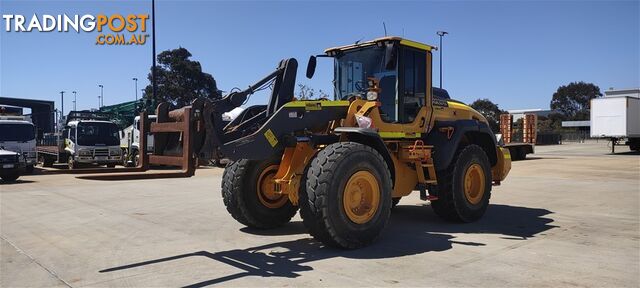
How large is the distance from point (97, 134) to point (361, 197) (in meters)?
19.7

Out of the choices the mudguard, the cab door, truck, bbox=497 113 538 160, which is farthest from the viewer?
truck, bbox=497 113 538 160

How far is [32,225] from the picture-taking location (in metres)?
8.82

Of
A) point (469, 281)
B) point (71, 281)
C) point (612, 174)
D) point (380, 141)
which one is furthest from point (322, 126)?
point (612, 174)

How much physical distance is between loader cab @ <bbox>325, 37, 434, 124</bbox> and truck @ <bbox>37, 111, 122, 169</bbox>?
1752cm

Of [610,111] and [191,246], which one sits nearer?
[191,246]

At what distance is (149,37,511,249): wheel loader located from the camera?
646 cm

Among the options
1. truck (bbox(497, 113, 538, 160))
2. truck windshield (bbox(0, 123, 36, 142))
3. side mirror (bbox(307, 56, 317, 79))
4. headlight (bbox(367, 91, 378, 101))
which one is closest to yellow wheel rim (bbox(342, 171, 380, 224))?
headlight (bbox(367, 91, 378, 101))

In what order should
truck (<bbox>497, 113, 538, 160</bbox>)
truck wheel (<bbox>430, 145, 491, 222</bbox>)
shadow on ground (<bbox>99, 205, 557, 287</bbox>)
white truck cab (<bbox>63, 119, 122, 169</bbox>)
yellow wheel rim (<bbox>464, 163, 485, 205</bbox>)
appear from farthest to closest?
truck (<bbox>497, 113, 538, 160</bbox>) < white truck cab (<bbox>63, 119, 122, 169</bbox>) < yellow wheel rim (<bbox>464, 163, 485, 205</bbox>) < truck wheel (<bbox>430, 145, 491, 222</bbox>) < shadow on ground (<bbox>99, 205, 557, 287</bbox>)

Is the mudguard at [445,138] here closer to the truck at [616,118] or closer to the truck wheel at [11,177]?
the truck wheel at [11,177]

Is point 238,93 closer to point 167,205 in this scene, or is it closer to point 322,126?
point 322,126

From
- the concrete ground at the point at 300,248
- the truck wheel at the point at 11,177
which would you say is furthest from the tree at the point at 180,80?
the concrete ground at the point at 300,248

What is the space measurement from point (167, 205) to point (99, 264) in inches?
203

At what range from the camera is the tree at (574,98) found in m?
107

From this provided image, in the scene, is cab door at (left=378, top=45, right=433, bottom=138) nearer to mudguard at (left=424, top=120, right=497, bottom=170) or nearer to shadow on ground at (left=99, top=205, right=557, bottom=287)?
mudguard at (left=424, top=120, right=497, bottom=170)
